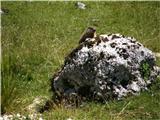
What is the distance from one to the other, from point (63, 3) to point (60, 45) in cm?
705

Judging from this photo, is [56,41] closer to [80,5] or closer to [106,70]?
[80,5]

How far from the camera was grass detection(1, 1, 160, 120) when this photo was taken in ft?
37.4

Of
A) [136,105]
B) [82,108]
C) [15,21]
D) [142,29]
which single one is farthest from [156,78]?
[15,21]

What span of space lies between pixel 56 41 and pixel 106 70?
7.55 metres

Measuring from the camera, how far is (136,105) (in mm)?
11625

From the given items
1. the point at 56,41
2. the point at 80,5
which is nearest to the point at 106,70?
the point at 56,41

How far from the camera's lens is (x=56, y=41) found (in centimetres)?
1956

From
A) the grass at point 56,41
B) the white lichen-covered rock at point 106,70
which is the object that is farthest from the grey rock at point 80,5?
the white lichen-covered rock at point 106,70

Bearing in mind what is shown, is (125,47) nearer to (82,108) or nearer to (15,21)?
(82,108)

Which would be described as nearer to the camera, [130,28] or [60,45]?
[60,45]

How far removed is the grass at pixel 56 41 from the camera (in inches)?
449

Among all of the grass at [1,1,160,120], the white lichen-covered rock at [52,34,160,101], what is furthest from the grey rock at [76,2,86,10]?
the white lichen-covered rock at [52,34,160,101]

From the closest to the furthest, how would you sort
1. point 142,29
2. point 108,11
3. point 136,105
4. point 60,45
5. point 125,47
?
point 136,105 < point 125,47 < point 60,45 < point 142,29 < point 108,11

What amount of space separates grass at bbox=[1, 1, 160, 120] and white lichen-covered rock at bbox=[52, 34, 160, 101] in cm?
37
